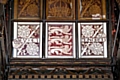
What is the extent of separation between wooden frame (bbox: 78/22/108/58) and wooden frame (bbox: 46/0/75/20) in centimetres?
24

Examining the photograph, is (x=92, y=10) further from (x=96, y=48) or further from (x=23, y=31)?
(x=23, y=31)

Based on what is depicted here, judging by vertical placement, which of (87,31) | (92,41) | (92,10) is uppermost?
(92,10)

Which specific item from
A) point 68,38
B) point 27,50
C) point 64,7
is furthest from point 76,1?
point 27,50

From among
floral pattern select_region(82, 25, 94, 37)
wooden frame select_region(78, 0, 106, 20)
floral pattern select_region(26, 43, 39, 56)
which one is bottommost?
floral pattern select_region(26, 43, 39, 56)

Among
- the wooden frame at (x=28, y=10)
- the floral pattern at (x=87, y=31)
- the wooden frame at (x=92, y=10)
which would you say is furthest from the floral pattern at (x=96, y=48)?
the wooden frame at (x=28, y=10)

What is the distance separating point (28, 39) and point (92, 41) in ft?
3.33

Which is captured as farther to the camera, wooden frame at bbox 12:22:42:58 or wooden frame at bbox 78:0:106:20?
wooden frame at bbox 78:0:106:20

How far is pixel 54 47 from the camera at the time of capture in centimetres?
597

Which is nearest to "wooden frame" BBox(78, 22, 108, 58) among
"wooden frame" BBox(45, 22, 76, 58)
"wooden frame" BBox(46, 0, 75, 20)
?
"wooden frame" BBox(45, 22, 76, 58)

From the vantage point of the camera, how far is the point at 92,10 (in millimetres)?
6062

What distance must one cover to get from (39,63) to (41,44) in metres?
0.33

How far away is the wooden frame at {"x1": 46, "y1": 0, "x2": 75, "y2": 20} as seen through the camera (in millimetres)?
6023

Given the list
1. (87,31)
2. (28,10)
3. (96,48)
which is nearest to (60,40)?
(87,31)

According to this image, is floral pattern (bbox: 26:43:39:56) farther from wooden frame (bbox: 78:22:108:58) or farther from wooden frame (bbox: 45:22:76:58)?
wooden frame (bbox: 78:22:108:58)
